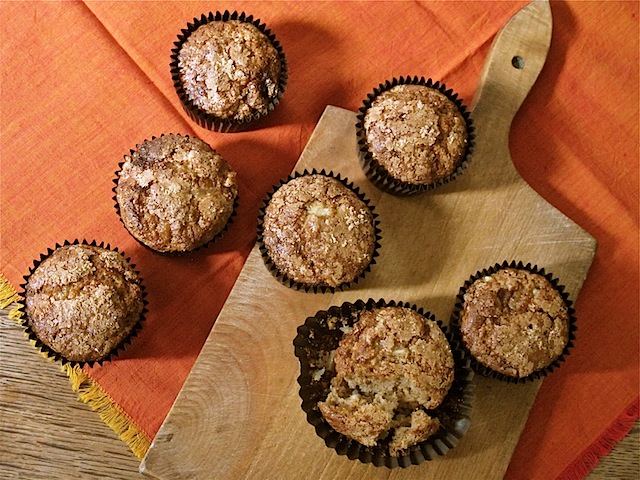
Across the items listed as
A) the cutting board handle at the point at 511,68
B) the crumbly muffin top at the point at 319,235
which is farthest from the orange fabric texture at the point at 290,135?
the crumbly muffin top at the point at 319,235

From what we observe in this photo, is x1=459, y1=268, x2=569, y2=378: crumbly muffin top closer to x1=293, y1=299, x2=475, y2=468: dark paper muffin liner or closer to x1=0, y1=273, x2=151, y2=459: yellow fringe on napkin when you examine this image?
x1=293, y1=299, x2=475, y2=468: dark paper muffin liner

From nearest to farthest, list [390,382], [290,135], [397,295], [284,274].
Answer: [390,382] < [284,274] < [397,295] < [290,135]

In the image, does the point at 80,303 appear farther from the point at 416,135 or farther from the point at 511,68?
the point at 511,68

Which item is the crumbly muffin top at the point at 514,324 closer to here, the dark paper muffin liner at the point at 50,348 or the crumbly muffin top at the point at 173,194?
the crumbly muffin top at the point at 173,194

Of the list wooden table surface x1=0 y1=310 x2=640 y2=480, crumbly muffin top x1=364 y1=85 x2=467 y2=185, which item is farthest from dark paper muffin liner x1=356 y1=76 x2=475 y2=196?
wooden table surface x1=0 y1=310 x2=640 y2=480

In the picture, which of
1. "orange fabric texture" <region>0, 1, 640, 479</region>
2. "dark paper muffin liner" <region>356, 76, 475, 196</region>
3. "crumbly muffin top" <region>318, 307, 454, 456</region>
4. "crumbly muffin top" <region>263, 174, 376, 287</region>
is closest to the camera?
"crumbly muffin top" <region>318, 307, 454, 456</region>

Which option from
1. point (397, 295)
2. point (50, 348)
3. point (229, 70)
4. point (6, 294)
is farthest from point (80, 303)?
point (397, 295)
